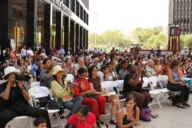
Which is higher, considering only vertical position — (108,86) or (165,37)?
(165,37)

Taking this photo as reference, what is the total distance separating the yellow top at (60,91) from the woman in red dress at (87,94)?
0.19 meters

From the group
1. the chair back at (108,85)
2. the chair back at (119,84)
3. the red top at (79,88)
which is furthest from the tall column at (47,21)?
the red top at (79,88)

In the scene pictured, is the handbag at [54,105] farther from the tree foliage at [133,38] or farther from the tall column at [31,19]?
the tree foliage at [133,38]

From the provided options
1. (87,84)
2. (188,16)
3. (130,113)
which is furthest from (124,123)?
(188,16)

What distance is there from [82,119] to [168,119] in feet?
11.4

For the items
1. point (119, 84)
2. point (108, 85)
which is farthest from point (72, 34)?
point (108, 85)

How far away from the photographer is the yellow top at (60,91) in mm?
5891

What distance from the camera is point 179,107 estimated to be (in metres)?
8.51

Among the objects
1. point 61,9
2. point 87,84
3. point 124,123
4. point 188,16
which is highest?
point 188,16

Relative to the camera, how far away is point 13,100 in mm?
5113

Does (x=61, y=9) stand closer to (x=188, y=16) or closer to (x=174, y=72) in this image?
(x=174, y=72)

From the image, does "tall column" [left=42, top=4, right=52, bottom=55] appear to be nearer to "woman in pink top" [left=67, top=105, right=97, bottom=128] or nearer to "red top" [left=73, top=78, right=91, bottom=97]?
"red top" [left=73, top=78, right=91, bottom=97]

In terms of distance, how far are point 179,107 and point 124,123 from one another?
14.7ft

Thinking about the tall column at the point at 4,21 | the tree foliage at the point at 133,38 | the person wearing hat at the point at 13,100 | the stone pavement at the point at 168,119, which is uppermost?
the tree foliage at the point at 133,38
